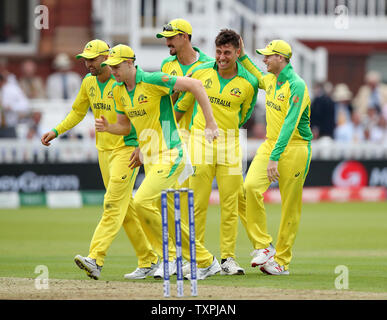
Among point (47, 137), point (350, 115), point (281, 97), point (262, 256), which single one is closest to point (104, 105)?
point (47, 137)

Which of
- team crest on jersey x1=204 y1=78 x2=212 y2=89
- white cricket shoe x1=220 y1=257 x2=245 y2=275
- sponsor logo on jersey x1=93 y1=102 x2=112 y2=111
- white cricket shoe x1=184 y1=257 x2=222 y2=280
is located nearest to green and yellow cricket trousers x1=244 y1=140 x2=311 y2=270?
white cricket shoe x1=220 y1=257 x2=245 y2=275

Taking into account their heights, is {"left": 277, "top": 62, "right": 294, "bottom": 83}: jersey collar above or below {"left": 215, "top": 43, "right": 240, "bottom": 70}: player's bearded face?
below

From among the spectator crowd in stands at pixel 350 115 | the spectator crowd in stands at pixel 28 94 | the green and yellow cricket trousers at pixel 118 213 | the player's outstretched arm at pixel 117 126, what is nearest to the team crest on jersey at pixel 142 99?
the player's outstretched arm at pixel 117 126

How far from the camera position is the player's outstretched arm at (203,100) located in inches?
355

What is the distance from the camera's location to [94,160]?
838 inches

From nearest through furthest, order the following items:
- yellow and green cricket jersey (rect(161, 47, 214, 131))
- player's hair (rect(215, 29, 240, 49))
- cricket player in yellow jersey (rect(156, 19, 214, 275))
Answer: player's hair (rect(215, 29, 240, 49))
cricket player in yellow jersey (rect(156, 19, 214, 275))
yellow and green cricket jersey (rect(161, 47, 214, 131))

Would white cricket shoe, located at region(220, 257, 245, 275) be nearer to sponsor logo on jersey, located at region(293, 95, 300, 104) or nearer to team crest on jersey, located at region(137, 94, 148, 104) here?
sponsor logo on jersey, located at region(293, 95, 300, 104)

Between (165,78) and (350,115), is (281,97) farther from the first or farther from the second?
(350,115)

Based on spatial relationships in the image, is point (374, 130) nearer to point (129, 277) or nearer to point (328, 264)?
point (328, 264)

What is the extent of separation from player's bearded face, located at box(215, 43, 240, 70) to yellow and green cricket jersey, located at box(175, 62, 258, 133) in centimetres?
18

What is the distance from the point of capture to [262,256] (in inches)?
423

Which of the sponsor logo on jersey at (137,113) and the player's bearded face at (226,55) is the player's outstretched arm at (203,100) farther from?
the player's bearded face at (226,55)

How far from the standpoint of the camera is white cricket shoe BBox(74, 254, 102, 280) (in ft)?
32.7
